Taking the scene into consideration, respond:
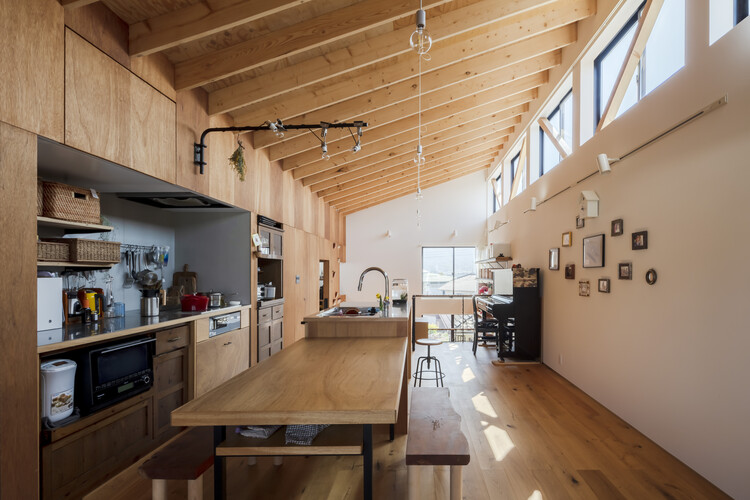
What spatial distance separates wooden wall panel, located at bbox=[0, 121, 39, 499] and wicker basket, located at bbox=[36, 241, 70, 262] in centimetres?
73

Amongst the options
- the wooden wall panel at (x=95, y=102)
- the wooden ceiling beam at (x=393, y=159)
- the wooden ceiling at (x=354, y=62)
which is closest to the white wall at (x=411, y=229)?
the wooden ceiling beam at (x=393, y=159)

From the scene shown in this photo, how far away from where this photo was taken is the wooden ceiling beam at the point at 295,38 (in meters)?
3.07

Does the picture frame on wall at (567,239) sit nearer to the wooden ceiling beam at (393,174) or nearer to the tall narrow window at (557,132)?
the tall narrow window at (557,132)

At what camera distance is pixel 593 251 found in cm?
415

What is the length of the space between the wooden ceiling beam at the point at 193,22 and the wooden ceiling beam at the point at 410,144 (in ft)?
11.8

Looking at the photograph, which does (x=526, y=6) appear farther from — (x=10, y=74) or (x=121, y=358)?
(x=121, y=358)

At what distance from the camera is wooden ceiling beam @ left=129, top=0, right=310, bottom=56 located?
103 inches

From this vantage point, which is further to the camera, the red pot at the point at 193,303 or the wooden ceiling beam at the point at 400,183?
the wooden ceiling beam at the point at 400,183

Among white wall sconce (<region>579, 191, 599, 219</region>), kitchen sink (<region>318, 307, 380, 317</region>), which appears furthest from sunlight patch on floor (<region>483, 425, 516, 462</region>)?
white wall sconce (<region>579, 191, 599, 219</region>)

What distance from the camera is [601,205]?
4043 mm

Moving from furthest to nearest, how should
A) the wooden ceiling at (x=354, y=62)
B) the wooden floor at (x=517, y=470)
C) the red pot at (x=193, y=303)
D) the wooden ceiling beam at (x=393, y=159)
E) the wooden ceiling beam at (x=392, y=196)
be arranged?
the wooden ceiling beam at (x=392, y=196) < the wooden ceiling beam at (x=393, y=159) < the red pot at (x=193, y=303) < the wooden ceiling at (x=354, y=62) < the wooden floor at (x=517, y=470)

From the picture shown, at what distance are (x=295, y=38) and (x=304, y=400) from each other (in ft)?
8.90

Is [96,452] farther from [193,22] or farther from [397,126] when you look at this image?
[397,126]

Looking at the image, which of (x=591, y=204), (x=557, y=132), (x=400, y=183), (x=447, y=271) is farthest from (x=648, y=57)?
(x=447, y=271)
